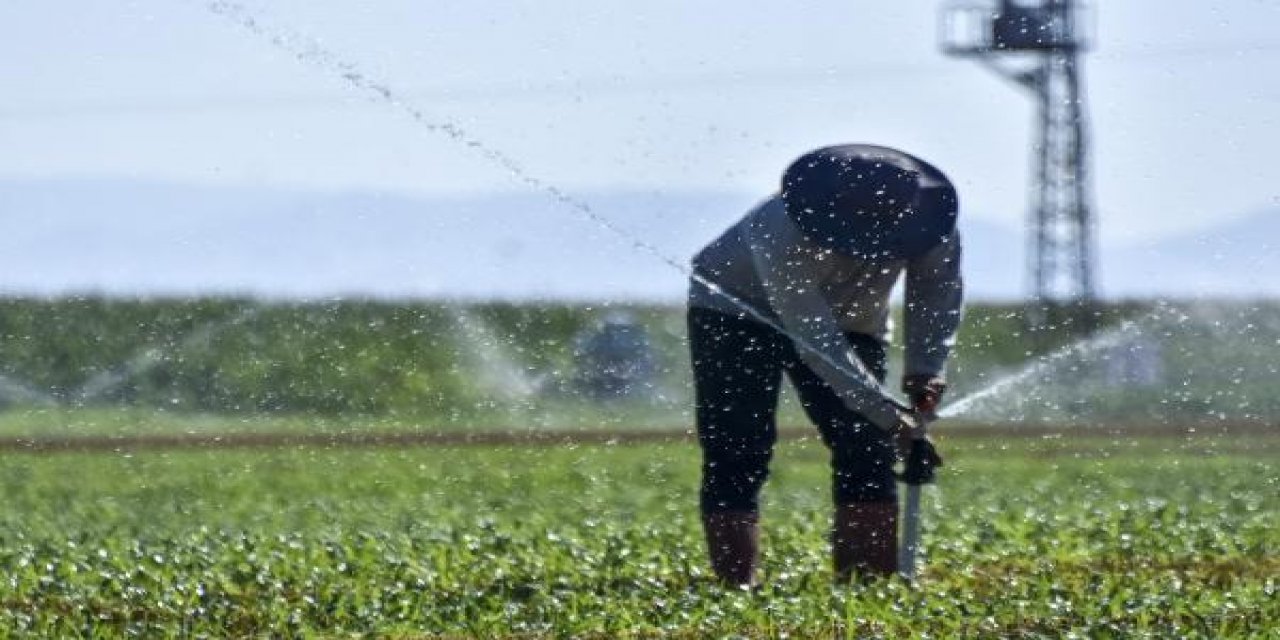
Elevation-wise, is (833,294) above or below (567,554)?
above

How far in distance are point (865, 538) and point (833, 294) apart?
715 millimetres

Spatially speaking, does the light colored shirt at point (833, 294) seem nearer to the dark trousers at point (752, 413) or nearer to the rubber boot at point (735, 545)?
the dark trousers at point (752, 413)

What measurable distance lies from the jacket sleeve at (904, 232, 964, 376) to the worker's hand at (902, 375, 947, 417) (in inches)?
0.8

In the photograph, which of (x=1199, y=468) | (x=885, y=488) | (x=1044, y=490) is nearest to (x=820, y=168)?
(x=885, y=488)

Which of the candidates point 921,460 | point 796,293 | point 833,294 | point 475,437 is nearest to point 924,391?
point 921,460

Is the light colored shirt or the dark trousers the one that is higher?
the light colored shirt

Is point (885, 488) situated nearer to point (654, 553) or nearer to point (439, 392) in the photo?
point (654, 553)

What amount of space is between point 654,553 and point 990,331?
15115 mm

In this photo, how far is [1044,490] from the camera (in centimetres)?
1394

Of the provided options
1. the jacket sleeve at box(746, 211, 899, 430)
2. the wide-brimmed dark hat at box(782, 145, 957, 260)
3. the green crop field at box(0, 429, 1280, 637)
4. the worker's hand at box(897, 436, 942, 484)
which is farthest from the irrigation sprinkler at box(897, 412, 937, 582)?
the wide-brimmed dark hat at box(782, 145, 957, 260)

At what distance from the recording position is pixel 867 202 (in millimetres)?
8398

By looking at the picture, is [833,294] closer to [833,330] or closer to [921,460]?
[833,330]

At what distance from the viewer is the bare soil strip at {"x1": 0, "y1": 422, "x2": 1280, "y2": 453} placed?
57.3ft

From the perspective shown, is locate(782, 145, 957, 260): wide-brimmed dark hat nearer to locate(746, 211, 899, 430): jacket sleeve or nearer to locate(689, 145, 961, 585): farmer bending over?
locate(689, 145, 961, 585): farmer bending over
